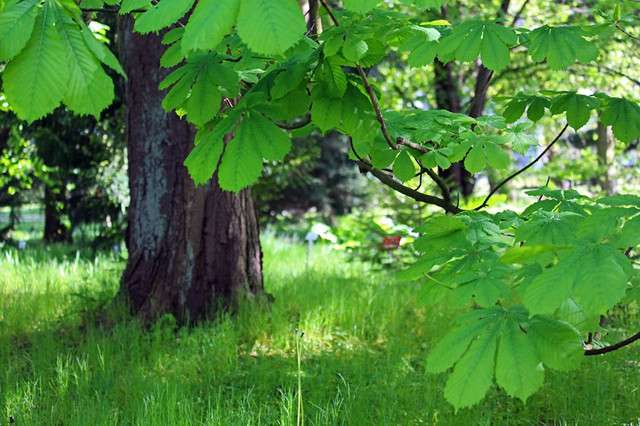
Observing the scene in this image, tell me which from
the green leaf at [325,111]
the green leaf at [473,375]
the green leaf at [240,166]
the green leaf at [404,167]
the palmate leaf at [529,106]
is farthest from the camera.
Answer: the palmate leaf at [529,106]

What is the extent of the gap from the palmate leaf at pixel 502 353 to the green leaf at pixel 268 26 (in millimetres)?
685

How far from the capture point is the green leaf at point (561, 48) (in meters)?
1.75

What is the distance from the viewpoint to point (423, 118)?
2309 millimetres

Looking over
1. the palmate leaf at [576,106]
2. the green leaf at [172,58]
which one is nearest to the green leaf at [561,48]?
the palmate leaf at [576,106]

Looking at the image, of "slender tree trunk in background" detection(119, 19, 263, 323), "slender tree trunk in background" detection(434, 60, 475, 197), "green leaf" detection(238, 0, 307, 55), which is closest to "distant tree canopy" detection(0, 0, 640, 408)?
"green leaf" detection(238, 0, 307, 55)

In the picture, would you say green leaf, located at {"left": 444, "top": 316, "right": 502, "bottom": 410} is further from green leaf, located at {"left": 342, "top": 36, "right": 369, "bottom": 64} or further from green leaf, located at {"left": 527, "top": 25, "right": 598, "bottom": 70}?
green leaf, located at {"left": 527, "top": 25, "right": 598, "bottom": 70}

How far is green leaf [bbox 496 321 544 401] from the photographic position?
1168 mm

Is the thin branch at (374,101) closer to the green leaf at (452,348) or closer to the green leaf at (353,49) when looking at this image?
the green leaf at (353,49)

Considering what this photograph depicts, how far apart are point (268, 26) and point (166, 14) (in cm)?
24

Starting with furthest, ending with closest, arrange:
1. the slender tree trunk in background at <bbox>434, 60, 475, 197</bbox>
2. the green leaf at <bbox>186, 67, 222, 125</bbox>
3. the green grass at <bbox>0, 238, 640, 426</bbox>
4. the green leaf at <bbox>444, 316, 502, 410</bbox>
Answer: the slender tree trunk in background at <bbox>434, 60, 475, 197</bbox> < the green grass at <bbox>0, 238, 640, 426</bbox> < the green leaf at <bbox>186, 67, 222, 125</bbox> < the green leaf at <bbox>444, 316, 502, 410</bbox>

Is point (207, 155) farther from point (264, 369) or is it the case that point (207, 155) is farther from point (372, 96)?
point (264, 369)

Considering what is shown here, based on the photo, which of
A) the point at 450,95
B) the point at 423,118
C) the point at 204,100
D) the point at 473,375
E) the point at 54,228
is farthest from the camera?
the point at 54,228

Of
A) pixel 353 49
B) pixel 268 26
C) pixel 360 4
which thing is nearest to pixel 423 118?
pixel 353 49

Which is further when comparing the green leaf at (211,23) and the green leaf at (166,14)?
the green leaf at (166,14)
